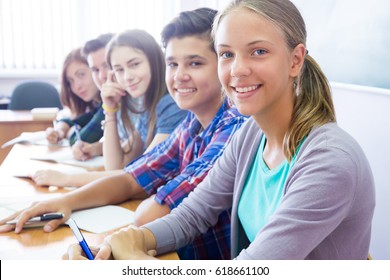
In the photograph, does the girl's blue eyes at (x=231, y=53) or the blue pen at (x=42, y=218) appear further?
the blue pen at (x=42, y=218)

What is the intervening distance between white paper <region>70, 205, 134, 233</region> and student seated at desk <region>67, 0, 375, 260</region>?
6.1 inches

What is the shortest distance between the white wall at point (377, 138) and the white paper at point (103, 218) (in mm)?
724

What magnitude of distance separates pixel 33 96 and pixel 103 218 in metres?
2.56

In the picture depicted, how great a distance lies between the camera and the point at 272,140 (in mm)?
903

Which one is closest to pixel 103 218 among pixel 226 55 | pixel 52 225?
pixel 52 225

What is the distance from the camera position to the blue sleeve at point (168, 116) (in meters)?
1.52

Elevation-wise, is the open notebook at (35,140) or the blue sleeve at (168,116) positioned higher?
the blue sleeve at (168,116)

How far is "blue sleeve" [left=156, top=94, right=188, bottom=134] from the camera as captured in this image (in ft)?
4.99

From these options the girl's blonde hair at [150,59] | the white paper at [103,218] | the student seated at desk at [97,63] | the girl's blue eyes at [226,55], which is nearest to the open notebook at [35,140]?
the student seated at desk at [97,63]

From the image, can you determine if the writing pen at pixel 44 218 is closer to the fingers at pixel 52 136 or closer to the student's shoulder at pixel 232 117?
the student's shoulder at pixel 232 117

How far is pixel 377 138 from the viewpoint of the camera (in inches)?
51.3

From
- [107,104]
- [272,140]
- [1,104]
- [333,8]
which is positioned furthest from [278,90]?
[1,104]

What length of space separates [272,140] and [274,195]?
12 centimetres

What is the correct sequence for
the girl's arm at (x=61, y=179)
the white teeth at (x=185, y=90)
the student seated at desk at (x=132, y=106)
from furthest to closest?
the student seated at desk at (x=132, y=106) < the girl's arm at (x=61, y=179) < the white teeth at (x=185, y=90)
